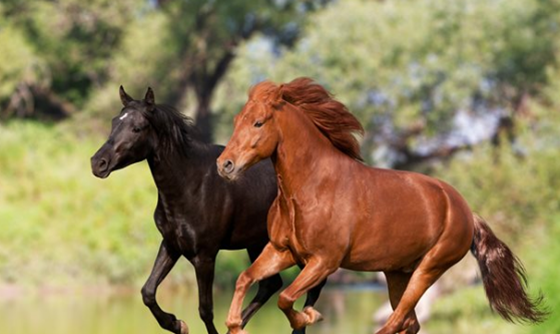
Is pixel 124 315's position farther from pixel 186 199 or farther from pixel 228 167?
pixel 228 167

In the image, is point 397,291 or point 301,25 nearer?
point 397,291

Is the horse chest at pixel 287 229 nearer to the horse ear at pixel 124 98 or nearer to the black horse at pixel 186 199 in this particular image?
the black horse at pixel 186 199

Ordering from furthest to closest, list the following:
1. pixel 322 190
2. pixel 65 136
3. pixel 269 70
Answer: pixel 65 136 → pixel 269 70 → pixel 322 190

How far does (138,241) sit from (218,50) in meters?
13.1

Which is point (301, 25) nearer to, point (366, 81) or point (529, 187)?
point (366, 81)

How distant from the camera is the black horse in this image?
6023mm

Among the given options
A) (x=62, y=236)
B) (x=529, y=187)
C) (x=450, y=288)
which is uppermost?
(x=62, y=236)

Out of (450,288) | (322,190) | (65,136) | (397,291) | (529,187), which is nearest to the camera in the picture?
(322,190)

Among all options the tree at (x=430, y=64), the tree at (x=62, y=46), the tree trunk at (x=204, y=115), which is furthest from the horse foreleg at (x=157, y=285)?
the tree trunk at (x=204, y=115)

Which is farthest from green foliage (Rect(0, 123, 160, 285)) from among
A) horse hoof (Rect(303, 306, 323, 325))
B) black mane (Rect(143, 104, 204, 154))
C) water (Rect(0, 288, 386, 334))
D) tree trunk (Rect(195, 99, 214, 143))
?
horse hoof (Rect(303, 306, 323, 325))

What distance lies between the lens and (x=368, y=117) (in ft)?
87.5

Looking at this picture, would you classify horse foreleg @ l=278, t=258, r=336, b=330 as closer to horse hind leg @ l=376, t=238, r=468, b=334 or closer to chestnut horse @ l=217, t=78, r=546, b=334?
chestnut horse @ l=217, t=78, r=546, b=334

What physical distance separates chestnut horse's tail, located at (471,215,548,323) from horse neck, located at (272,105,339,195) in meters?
1.33

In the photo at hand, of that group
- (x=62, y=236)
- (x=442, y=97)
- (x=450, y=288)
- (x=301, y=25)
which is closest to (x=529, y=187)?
(x=450, y=288)
